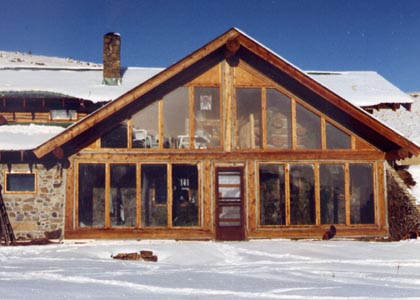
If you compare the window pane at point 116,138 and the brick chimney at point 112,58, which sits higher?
the brick chimney at point 112,58

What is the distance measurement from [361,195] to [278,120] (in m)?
3.53

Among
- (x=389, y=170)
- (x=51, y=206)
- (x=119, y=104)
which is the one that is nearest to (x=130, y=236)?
(x=51, y=206)

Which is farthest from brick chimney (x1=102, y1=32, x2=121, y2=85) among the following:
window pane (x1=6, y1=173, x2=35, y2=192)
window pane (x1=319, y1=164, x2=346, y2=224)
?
window pane (x1=319, y1=164, x2=346, y2=224)

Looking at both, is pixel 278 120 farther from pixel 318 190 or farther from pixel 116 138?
pixel 116 138

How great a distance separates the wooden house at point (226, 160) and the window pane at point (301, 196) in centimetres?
3

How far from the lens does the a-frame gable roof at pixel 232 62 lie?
1464 cm

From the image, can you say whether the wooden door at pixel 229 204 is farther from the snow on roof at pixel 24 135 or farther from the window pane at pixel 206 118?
the snow on roof at pixel 24 135

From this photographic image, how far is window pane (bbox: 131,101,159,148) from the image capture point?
15.4m

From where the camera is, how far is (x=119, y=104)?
14703 millimetres

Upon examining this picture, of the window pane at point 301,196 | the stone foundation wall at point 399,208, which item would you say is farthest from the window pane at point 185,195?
the stone foundation wall at point 399,208

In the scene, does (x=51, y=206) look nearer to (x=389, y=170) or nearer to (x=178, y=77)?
(x=178, y=77)

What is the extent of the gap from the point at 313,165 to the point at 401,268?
672 cm

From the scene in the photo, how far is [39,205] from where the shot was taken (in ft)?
50.4

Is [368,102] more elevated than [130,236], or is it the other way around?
[368,102]
